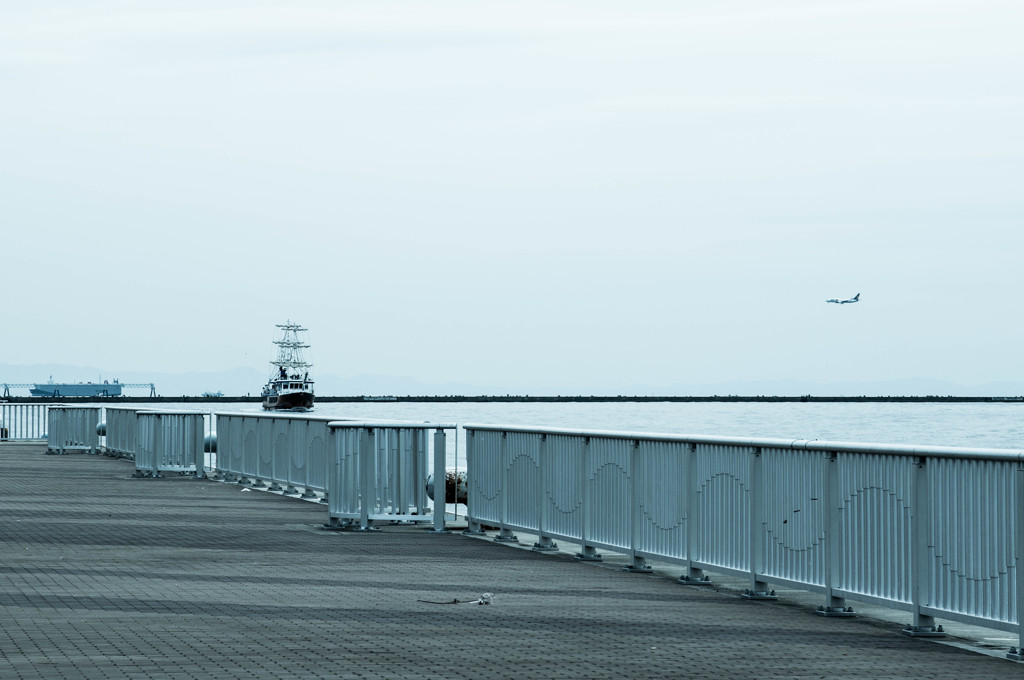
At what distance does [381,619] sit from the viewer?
10172mm

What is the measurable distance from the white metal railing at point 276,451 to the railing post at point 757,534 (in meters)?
10.7

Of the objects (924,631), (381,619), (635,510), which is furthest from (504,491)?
(924,631)

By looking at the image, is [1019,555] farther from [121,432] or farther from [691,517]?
[121,432]

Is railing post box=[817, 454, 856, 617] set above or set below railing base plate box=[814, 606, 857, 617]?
above

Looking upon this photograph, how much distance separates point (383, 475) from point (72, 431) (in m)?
25.4

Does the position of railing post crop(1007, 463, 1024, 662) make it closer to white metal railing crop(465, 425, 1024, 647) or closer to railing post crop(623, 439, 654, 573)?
white metal railing crop(465, 425, 1024, 647)

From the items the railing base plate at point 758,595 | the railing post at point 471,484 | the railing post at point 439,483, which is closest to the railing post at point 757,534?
the railing base plate at point 758,595

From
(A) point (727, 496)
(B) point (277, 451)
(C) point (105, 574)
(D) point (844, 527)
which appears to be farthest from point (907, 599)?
(B) point (277, 451)

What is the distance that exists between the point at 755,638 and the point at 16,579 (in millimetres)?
6033

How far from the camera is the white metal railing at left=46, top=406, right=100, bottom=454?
4034cm

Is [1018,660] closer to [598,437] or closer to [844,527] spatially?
[844,527]

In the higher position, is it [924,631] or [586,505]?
[586,505]

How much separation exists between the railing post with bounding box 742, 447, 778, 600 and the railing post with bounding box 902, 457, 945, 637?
6.30 ft

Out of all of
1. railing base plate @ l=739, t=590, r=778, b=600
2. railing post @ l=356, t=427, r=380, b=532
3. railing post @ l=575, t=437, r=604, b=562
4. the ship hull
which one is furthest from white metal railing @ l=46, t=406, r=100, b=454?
the ship hull
